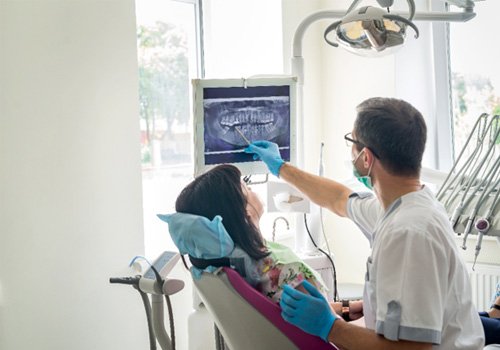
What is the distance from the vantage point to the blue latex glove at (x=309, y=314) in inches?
64.1

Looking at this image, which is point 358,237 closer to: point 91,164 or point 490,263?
point 490,263

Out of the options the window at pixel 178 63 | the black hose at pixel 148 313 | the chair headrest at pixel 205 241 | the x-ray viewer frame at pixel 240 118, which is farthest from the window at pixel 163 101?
the chair headrest at pixel 205 241

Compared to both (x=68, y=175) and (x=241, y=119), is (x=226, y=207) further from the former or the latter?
(x=68, y=175)

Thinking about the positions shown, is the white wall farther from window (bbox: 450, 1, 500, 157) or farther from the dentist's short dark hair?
window (bbox: 450, 1, 500, 157)

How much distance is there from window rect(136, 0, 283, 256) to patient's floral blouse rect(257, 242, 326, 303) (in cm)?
123

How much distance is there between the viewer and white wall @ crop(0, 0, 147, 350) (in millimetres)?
2162

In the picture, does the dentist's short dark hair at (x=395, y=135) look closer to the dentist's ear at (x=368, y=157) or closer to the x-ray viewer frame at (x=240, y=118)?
the dentist's ear at (x=368, y=157)

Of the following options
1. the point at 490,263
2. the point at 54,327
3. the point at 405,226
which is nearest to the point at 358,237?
the point at 490,263

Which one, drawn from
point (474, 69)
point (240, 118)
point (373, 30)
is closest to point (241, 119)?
point (240, 118)

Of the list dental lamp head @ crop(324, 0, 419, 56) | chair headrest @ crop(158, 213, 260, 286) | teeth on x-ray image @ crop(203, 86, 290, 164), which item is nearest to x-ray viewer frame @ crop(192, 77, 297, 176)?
teeth on x-ray image @ crop(203, 86, 290, 164)

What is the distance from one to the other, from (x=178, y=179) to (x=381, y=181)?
174 cm

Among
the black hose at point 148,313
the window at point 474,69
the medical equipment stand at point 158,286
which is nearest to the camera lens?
the medical equipment stand at point 158,286

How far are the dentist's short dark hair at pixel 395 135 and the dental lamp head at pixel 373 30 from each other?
1.56 ft

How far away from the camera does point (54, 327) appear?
2309 mm
